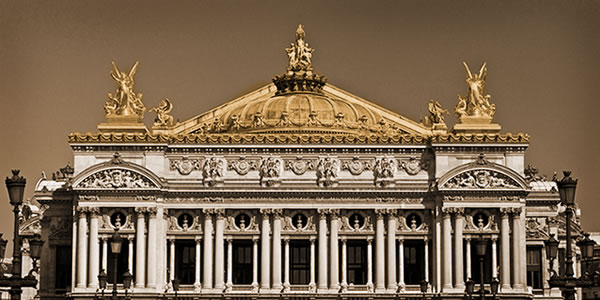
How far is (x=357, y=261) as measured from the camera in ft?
314

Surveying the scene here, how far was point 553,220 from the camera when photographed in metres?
103

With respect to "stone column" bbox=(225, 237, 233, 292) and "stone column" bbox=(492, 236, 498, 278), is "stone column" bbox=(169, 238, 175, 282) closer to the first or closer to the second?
"stone column" bbox=(225, 237, 233, 292)

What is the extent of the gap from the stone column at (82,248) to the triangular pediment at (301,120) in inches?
283

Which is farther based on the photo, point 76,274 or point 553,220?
point 553,220

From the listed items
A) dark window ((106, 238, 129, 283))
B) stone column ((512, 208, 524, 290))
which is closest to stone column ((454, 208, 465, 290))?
stone column ((512, 208, 524, 290))

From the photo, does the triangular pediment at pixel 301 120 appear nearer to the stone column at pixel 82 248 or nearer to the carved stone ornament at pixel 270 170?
the carved stone ornament at pixel 270 170

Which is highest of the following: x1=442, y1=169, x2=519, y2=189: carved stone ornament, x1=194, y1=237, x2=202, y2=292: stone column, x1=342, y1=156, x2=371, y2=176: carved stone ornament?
x1=342, y1=156, x2=371, y2=176: carved stone ornament

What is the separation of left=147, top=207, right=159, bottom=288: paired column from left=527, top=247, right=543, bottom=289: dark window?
22.2m

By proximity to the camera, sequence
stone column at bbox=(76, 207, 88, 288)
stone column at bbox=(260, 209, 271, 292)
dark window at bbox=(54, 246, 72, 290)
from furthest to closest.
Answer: dark window at bbox=(54, 246, 72, 290) → stone column at bbox=(260, 209, 271, 292) → stone column at bbox=(76, 207, 88, 288)

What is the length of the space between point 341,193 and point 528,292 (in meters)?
11.8

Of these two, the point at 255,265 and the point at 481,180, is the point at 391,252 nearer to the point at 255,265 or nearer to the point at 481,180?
the point at 481,180

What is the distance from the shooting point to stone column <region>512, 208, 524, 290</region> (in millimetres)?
93375

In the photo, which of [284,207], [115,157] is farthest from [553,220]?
[115,157]

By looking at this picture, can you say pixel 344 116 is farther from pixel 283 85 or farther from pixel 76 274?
pixel 76 274
